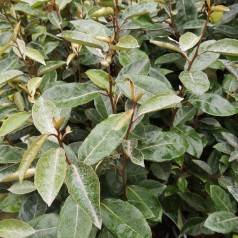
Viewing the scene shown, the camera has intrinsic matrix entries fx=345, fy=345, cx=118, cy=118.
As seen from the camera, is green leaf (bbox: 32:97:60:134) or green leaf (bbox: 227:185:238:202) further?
green leaf (bbox: 227:185:238:202)

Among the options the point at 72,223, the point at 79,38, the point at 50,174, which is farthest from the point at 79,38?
the point at 72,223

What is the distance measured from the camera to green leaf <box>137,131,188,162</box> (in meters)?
1.16

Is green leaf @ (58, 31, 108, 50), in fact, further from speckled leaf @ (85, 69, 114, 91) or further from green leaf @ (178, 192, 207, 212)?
green leaf @ (178, 192, 207, 212)

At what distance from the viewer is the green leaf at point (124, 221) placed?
3.38ft

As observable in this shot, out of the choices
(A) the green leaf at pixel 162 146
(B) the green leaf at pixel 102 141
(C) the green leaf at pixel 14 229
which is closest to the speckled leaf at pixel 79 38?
(B) the green leaf at pixel 102 141

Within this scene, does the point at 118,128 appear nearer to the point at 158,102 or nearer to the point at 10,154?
the point at 158,102

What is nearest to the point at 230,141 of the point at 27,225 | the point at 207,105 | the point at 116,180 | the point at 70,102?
the point at 207,105

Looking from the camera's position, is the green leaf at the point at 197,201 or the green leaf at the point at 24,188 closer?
the green leaf at the point at 24,188

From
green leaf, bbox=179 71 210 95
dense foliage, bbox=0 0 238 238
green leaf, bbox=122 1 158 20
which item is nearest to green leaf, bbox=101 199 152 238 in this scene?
dense foliage, bbox=0 0 238 238

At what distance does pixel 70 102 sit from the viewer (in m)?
1.12

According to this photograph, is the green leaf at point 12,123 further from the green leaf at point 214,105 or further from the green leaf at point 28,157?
the green leaf at point 214,105

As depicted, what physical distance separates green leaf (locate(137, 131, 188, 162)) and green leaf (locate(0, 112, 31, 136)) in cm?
42

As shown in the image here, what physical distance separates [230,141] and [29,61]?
870 mm

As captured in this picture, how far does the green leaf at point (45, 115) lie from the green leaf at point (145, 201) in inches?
15.7
